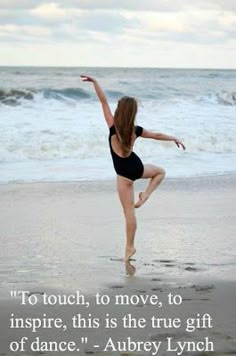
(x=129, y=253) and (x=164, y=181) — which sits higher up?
(x=164, y=181)

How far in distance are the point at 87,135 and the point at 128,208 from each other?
10.7 m

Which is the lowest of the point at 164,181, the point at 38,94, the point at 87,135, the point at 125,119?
the point at 125,119

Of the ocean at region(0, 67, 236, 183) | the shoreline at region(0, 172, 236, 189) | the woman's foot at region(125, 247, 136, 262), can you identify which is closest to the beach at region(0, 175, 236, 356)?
the woman's foot at region(125, 247, 136, 262)

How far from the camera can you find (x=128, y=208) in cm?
779

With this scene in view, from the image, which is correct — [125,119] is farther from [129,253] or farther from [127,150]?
[129,253]

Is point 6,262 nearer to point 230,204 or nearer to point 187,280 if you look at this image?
Result: point 187,280

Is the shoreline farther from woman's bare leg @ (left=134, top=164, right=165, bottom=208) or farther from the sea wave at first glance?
the sea wave

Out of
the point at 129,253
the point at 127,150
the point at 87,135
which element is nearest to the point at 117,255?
the point at 129,253

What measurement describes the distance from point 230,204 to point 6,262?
426 cm

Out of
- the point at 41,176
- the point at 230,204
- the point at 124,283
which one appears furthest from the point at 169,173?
the point at 124,283

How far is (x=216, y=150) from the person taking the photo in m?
18.3

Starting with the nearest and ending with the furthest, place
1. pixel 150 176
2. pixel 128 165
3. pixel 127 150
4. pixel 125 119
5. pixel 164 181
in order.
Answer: pixel 125 119 < pixel 127 150 < pixel 128 165 < pixel 150 176 < pixel 164 181

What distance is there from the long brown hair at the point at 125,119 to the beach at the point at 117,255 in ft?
3.57

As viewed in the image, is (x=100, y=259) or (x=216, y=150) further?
(x=216, y=150)
